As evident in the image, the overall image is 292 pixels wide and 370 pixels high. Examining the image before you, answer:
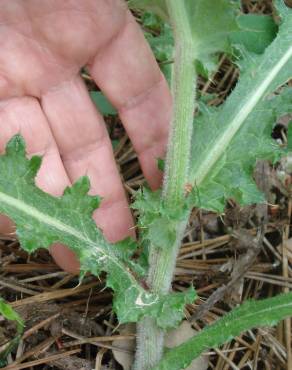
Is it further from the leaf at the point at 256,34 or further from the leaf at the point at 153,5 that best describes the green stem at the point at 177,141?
the leaf at the point at 256,34

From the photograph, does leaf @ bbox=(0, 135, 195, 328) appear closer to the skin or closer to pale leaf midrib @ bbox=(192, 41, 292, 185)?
the skin

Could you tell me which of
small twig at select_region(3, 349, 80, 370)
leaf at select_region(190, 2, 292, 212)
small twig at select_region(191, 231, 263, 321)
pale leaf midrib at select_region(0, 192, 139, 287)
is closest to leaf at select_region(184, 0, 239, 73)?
leaf at select_region(190, 2, 292, 212)

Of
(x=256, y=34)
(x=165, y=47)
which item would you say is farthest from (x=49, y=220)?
(x=256, y=34)

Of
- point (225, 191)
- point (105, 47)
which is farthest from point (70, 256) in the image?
point (105, 47)

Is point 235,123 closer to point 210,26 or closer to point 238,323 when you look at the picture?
point 210,26

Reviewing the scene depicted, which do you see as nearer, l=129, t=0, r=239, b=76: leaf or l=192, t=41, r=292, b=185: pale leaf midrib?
l=129, t=0, r=239, b=76: leaf

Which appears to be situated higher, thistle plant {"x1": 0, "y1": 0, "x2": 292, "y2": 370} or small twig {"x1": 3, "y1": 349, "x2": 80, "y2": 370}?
thistle plant {"x1": 0, "y1": 0, "x2": 292, "y2": 370}
